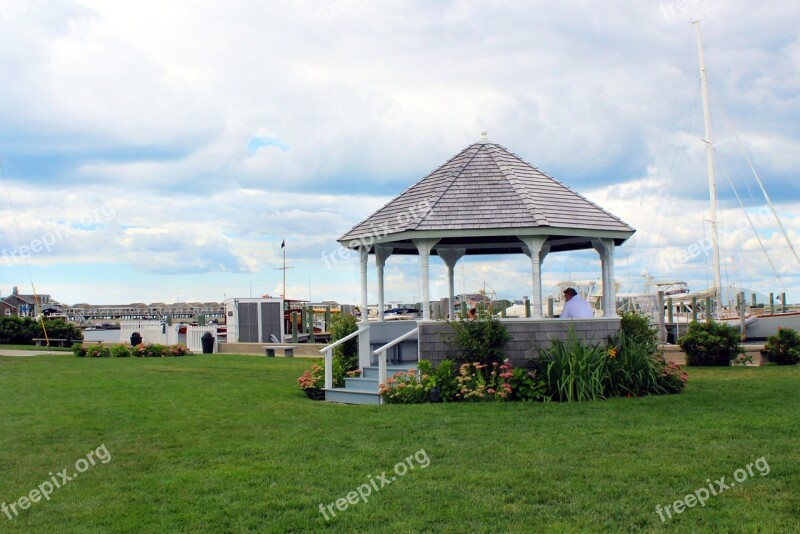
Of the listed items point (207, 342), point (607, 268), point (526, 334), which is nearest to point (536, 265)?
point (526, 334)

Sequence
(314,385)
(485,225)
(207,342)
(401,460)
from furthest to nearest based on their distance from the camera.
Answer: (207,342) → (314,385) → (485,225) → (401,460)

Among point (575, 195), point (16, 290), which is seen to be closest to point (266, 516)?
point (575, 195)

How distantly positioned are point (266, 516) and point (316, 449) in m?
2.87

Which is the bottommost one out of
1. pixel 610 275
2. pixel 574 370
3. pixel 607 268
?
pixel 574 370

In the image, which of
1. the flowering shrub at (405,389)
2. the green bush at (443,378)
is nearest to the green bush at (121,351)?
the flowering shrub at (405,389)

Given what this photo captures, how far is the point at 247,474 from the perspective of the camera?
9039 millimetres

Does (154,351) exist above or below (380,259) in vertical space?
below

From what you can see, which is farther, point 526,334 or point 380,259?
point 380,259

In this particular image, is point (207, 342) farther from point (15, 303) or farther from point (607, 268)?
point (15, 303)
